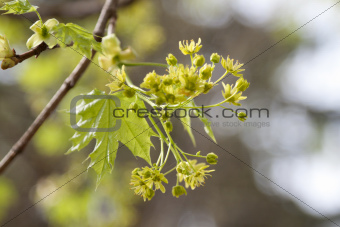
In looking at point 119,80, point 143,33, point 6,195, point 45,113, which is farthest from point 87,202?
point 119,80

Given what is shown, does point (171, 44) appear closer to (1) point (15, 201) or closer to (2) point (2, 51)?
(1) point (15, 201)

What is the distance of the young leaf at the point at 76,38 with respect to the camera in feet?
1.94

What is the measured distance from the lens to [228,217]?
11.7 feet

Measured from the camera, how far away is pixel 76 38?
603 millimetres

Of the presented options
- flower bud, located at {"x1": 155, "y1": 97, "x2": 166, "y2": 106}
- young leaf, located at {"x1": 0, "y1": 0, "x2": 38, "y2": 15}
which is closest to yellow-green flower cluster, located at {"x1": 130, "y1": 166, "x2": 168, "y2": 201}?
flower bud, located at {"x1": 155, "y1": 97, "x2": 166, "y2": 106}

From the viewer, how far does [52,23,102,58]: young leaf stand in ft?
1.94

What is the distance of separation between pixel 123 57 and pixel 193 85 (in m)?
0.15

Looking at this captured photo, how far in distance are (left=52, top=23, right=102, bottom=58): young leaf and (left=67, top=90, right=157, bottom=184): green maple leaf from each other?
0.11 m

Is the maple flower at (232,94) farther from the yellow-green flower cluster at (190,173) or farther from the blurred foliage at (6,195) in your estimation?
the blurred foliage at (6,195)

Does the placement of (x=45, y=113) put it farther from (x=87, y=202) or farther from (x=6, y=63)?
(x=87, y=202)

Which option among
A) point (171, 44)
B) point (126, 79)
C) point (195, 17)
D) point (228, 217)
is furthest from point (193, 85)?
point (228, 217)

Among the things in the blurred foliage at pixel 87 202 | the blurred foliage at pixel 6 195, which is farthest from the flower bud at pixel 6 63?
the blurred foliage at pixel 6 195

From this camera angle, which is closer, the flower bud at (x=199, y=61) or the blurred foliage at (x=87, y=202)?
the flower bud at (x=199, y=61)

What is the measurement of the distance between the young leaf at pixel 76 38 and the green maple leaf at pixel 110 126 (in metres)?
0.11
